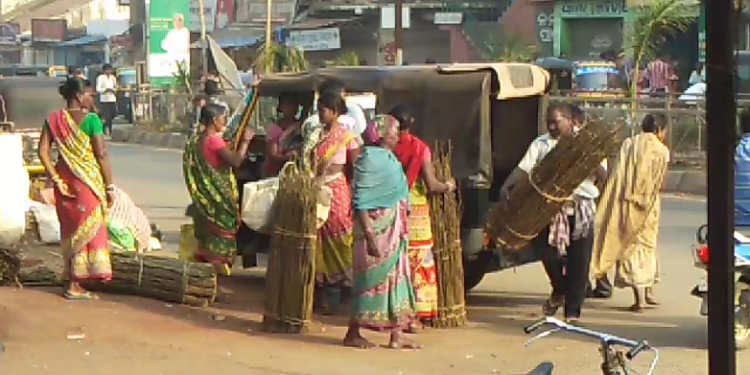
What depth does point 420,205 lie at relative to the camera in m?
8.36

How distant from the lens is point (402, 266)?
7.79m

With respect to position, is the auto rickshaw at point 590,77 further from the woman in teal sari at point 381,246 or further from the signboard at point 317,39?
the woman in teal sari at point 381,246

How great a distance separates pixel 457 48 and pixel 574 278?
23284mm

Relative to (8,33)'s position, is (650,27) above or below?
below

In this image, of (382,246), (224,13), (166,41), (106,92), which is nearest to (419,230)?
(382,246)

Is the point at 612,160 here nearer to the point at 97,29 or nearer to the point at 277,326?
the point at 277,326

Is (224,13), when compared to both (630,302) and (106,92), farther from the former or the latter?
(630,302)

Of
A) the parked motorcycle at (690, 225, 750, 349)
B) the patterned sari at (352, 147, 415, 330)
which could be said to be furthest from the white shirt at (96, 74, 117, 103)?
the parked motorcycle at (690, 225, 750, 349)

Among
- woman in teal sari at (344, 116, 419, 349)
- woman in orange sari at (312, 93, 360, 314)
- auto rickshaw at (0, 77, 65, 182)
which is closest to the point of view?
woman in teal sari at (344, 116, 419, 349)

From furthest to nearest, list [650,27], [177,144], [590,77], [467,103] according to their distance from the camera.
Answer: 1. [177,144]
2. [590,77]
3. [650,27]
4. [467,103]

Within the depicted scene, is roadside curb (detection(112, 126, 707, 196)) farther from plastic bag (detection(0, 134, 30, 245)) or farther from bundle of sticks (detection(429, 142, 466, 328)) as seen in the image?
plastic bag (detection(0, 134, 30, 245))

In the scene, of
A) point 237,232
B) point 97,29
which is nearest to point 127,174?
point 237,232

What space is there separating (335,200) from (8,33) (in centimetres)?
4930

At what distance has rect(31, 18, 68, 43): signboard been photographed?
50125 mm
